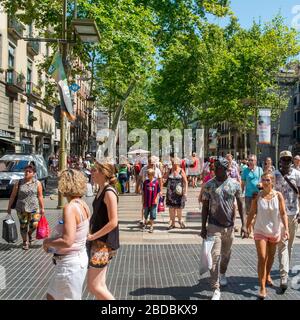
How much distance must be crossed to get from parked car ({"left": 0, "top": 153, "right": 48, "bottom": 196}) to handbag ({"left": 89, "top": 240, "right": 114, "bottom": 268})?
46.1 ft

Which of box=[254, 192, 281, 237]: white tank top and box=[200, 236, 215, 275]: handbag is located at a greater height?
box=[254, 192, 281, 237]: white tank top

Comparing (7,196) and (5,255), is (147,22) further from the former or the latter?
(5,255)

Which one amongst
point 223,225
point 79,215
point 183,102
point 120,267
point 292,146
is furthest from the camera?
point 292,146

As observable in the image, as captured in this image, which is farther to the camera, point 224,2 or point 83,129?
point 83,129

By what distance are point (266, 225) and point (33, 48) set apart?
3338cm

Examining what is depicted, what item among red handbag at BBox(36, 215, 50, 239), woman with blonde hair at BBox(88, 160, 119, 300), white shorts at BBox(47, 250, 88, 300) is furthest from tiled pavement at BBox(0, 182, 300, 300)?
white shorts at BBox(47, 250, 88, 300)

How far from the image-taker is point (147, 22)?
70.5ft

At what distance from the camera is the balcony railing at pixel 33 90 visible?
34509mm

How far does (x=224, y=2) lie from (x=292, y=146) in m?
40.1

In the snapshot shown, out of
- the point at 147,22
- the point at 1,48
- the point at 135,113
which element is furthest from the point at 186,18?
the point at 135,113

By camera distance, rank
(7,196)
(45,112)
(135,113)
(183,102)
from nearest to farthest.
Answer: (7,196) < (45,112) < (183,102) < (135,113)

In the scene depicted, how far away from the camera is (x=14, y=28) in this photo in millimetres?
29688

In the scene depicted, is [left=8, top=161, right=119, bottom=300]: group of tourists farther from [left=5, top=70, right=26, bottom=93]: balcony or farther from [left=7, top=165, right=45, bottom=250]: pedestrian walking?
[left=5, top=70, right=26, bottom=93]: balcony

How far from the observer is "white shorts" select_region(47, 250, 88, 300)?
152 inches
